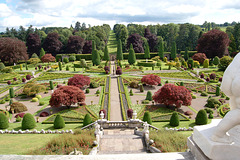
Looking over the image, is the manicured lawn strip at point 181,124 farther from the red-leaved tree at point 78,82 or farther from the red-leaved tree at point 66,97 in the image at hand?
the red-leaved tree at point 78,82

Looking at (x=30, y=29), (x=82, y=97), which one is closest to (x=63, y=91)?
(x=82, y=97)

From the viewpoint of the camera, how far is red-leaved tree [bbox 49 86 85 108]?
25188mm

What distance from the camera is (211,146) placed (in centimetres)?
411

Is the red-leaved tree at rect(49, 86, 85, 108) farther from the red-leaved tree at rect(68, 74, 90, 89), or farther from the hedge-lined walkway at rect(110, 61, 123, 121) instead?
the red-leaved tree at rect(68, 74, 90, 89)

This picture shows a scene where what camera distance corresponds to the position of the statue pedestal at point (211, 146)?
4086 millimetres

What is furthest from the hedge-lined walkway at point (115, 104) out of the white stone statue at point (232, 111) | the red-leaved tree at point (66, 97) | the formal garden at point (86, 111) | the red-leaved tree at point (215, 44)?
the red-leaved tree at point (215, 44)

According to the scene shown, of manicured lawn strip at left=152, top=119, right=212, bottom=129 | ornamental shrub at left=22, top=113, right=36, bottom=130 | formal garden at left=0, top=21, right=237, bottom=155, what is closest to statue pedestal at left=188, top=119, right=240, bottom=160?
formal garden at left=0, top=21, right=237, bottom=155

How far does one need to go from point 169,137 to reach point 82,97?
49.8ft

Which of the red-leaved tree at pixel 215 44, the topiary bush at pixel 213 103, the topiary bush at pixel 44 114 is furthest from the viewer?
the red-leaved tree at pixel 215 44

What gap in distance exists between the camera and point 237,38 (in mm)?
73188

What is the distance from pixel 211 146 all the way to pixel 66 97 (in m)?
22.9

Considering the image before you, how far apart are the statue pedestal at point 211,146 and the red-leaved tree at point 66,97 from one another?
2222cm

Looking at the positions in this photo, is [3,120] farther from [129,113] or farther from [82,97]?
[129,113]

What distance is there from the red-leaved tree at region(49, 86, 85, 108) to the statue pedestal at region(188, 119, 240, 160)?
22.2m
